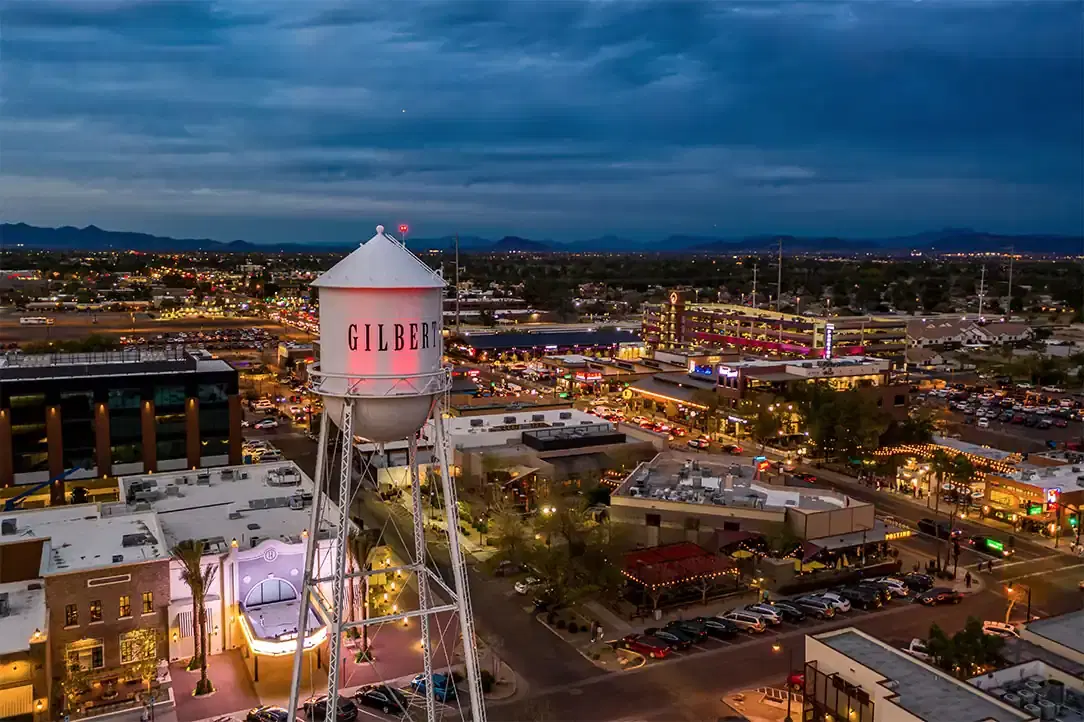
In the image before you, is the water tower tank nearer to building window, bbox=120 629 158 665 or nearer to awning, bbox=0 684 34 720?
awning, bbox=0 684 34 720

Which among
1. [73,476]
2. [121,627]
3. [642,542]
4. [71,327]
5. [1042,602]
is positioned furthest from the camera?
[71,327]

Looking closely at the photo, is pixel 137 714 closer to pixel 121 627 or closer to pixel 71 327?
pixel 121 627

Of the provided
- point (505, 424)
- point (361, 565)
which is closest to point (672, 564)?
point (361, 565)

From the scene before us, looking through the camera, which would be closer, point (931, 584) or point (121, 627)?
point (121, 627)

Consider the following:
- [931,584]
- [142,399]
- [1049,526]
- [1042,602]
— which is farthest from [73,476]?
[1049,526]

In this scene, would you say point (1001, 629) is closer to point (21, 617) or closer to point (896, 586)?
point (896, 586)

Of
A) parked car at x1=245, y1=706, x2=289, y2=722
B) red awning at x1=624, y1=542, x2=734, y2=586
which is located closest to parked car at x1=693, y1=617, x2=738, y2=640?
red awning at x1=624, y1=542, x2=734, y2=586
